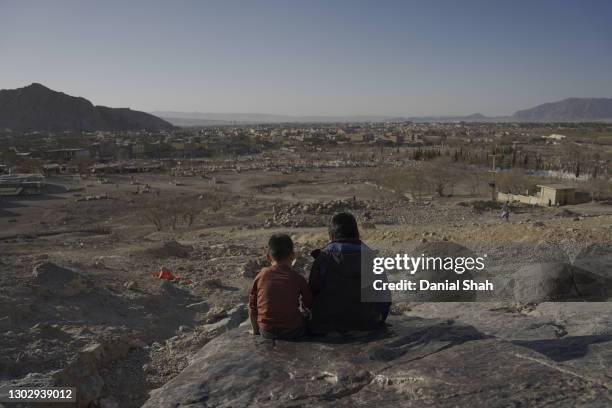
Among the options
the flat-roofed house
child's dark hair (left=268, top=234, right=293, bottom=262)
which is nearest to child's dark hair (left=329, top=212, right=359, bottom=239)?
child's dark hair (left=268, top=234, right=293, bottom=262)

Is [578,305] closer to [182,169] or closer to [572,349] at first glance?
[572,349]

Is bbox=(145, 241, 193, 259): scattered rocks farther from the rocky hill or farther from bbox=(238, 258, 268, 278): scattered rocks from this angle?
the rocky hill

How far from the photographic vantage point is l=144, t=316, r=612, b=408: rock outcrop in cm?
254

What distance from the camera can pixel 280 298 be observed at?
342cm

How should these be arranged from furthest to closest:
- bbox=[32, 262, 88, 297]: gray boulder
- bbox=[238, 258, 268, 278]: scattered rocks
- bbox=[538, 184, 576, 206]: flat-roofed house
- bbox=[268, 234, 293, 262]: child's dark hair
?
bbox=[538, 184, 576, 206]: flat-roofed house → bbox=[238, 258, 268, 278]: scattered rocks → bbox=[32, 262, 88, 297]: gray boulder → bbox=[268, 234, 293, 262]: child's dark hair

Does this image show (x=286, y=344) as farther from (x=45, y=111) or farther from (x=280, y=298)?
(x=45, y=111)

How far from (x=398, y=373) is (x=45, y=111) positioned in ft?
456

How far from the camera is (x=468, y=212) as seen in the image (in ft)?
80.6

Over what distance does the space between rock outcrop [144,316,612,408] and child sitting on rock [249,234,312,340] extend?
0.12m

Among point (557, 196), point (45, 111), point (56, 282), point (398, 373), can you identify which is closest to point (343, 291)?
point (398, 373)

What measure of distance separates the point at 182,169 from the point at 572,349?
168 feet

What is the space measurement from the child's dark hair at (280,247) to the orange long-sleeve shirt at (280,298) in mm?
79

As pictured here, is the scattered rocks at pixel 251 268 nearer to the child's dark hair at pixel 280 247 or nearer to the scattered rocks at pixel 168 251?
the scattered rocks at pixel 168 251

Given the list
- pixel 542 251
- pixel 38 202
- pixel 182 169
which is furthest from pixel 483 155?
pixel 542 251
